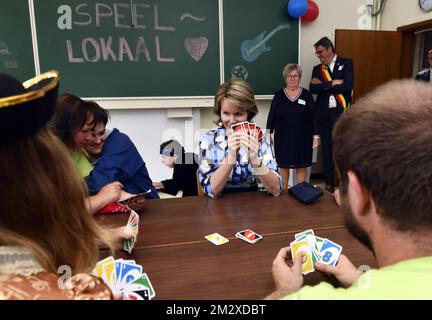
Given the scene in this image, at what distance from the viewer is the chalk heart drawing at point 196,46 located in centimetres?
382

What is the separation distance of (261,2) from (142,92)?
1.75 meters

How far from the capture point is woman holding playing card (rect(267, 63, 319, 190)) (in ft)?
13.1

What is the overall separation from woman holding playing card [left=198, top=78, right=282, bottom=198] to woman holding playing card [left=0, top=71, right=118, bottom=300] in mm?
1197

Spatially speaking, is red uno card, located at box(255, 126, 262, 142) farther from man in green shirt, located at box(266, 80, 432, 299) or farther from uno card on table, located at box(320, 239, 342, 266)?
man in green shirt, located at box(266, 80, 432, 299)

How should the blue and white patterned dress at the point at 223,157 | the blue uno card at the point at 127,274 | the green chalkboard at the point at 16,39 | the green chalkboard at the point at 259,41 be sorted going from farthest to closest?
the green chalkboard at the point at 259,41, the green chalkboard at the point at 16,39, the blue and white patterned dress at the point at 223,157, the blue uno card at the point at 127,274

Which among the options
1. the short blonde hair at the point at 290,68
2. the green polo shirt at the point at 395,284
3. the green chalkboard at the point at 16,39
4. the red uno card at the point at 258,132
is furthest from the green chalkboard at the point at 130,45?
the green polo shirt at the point at 395,284

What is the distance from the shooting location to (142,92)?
3.79m

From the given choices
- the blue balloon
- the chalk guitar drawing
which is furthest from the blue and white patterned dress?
the blue balloon

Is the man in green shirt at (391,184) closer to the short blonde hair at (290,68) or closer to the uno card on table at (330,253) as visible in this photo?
the uno card on table at (330,253)

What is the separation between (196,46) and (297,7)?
1284 millimetres

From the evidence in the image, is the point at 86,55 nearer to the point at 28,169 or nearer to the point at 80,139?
the point at 80,139

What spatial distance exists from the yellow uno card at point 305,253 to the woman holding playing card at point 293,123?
10.1 feet

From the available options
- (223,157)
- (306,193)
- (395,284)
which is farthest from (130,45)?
(395,284)
